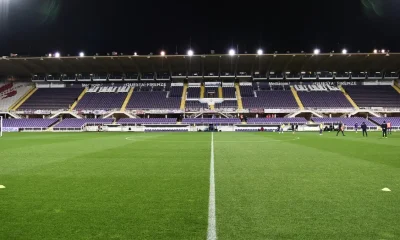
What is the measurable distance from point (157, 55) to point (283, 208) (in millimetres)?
55434

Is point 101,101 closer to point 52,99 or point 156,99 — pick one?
point 52,99

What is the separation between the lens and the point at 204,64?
213 ft

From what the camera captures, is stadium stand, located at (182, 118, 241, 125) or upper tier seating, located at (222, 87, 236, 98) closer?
stadium stand, located at (182, 118, 241, 125)

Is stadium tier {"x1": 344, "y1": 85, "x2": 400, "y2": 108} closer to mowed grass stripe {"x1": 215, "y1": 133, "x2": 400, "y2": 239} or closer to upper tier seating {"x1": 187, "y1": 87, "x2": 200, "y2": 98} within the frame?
upper tier seating {"x1": 187, "y1": 87, "x2": 200, "y2": 98}

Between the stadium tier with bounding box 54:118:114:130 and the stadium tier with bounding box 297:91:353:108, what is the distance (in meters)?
36.4

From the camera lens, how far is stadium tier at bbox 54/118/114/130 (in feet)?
182

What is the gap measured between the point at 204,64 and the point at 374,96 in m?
33.1

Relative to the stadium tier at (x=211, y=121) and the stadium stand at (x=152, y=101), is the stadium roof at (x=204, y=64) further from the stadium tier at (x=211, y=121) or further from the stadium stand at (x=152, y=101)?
the stadium tier at (x=211, y=121)

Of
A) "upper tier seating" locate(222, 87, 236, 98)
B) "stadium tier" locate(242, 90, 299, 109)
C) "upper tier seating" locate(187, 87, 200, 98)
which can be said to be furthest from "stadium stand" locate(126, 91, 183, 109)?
"stadium tier" locate(242, 90, 299, 109)

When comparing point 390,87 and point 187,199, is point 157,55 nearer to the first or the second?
point 390,87

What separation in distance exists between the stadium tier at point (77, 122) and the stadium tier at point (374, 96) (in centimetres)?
4613

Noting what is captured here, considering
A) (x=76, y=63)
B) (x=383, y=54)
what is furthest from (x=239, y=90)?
(x=76, y=63)

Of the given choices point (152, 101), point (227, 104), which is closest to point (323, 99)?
point (227, 104)

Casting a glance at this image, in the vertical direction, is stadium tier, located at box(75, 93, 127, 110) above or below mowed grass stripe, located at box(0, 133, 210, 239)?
above
